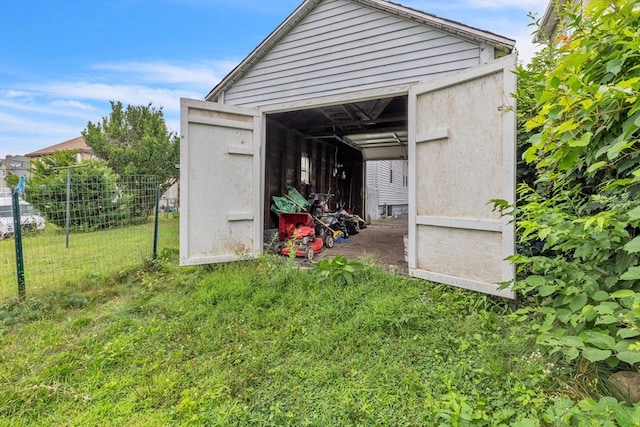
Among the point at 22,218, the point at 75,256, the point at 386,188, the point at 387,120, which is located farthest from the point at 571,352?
the point at 386,188

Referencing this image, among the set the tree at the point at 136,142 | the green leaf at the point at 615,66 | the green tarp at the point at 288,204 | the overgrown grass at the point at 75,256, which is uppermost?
the tree at the point at 136,142

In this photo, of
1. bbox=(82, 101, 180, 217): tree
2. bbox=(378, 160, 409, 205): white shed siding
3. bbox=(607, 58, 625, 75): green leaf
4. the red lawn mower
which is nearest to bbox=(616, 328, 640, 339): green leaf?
bbox=(607, 58, 625, 75): green leaf

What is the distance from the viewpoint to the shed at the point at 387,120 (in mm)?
2564

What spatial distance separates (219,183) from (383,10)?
10.7ft

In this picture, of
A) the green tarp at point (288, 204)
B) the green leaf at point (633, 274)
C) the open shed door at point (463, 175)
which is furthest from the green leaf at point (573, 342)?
the green tarp at point (288, 204)

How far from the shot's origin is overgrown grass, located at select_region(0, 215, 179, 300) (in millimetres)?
3324

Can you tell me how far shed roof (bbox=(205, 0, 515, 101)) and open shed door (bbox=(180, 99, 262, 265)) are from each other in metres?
1.54

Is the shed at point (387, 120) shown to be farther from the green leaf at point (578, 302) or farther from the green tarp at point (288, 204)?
the green leaf at point (578, 302)

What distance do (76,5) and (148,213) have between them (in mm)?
4257

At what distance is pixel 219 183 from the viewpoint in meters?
3.67

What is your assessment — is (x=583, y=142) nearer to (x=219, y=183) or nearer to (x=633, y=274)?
(x=633, y=274)

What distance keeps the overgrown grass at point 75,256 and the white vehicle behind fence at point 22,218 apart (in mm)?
177

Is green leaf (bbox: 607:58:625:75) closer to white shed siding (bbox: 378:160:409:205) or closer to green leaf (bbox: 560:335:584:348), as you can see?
green leaf (bbox: 560:335:584:348)

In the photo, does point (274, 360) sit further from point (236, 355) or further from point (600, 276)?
point (600, 276)
